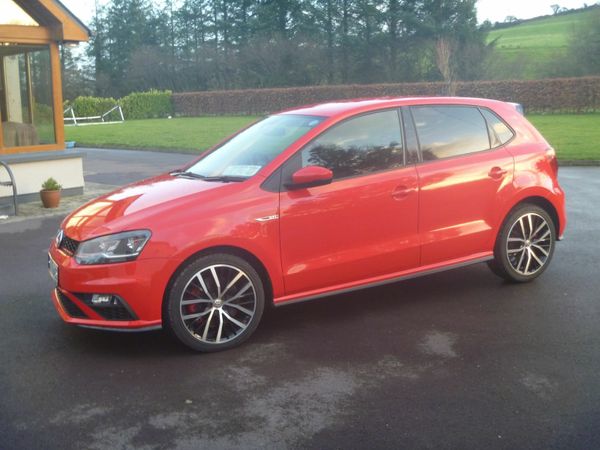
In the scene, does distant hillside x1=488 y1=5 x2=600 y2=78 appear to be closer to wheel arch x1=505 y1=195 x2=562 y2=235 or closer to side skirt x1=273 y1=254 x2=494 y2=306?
wheel arch x1=505 y1=195 x2=562 y2=235

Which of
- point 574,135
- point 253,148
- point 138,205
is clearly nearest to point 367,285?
point 253,148

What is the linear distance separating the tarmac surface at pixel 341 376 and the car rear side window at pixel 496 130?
1.35 metres

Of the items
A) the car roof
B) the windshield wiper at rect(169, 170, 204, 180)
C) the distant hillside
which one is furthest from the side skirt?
the distant hillside

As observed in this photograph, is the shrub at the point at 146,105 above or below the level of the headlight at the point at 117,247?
above

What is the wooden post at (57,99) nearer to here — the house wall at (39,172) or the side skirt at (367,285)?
the house wall at (39,172)

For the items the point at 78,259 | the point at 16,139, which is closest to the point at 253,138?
the point at 78,259

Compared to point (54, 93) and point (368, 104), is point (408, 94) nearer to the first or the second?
point (54, 93)

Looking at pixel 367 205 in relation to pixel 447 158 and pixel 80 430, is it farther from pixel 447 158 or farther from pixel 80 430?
pixel 80 430

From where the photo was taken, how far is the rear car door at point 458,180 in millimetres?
5988

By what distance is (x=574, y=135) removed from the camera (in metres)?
22.3

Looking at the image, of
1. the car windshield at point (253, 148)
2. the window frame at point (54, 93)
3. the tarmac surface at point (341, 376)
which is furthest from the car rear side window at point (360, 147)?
the window frame at point (54, 93)

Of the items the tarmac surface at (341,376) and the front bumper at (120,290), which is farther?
the front bumper at (120,290)

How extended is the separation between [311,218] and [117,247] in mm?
1427

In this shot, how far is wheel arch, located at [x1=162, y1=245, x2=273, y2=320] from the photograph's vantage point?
16.3ft
